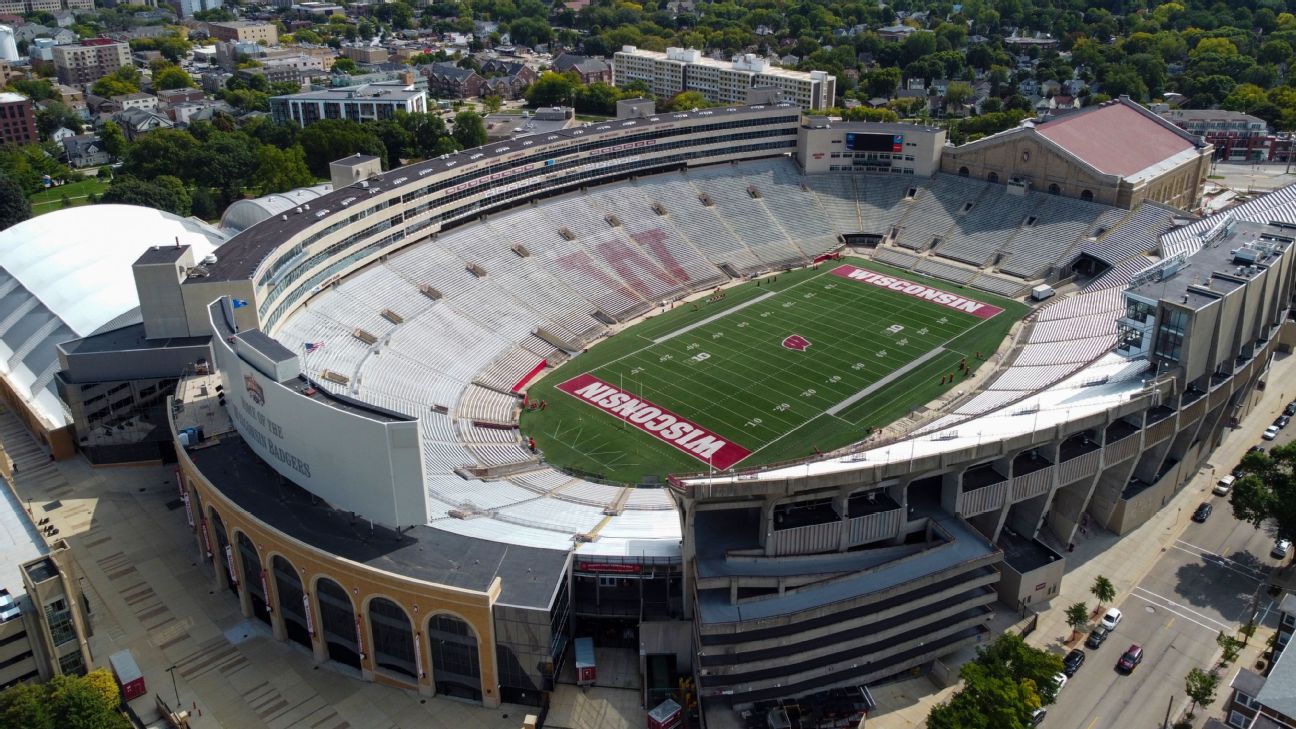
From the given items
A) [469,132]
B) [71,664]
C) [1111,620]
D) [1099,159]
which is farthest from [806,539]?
[469,132]

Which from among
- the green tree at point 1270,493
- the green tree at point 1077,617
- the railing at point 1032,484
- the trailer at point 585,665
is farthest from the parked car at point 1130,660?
the trailer at point 585,665

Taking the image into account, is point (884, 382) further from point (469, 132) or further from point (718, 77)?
point (718, 77)

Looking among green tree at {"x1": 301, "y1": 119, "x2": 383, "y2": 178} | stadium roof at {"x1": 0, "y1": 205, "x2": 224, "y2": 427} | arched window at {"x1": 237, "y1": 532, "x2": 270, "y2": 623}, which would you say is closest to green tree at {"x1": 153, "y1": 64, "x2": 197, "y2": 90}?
green tree at {"x1": 301, "y1": 119, "x2": 383, "y2": 178}

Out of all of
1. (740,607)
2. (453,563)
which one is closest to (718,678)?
(740,607)

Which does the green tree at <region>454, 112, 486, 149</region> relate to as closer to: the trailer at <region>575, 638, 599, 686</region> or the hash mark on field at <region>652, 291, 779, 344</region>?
the hash mark on field at <region>652, 291, 779, 344</region>

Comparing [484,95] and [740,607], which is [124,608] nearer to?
[740,607]

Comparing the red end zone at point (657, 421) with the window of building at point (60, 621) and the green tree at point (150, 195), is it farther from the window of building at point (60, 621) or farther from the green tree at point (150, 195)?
the green tree at point (150, 195)
